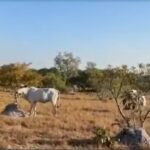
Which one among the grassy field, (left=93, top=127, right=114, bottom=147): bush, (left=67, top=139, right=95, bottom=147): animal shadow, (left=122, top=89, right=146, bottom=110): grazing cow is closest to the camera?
(left=93, top=127, right=114, bottom=147): bush

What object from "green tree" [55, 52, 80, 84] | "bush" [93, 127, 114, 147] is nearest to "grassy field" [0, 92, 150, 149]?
"bush" [93, 127, 114, 147]

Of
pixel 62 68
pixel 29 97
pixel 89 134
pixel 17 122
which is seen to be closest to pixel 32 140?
pixel 89 134

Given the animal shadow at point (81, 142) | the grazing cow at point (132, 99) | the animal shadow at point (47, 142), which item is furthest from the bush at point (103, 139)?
the grazing cow at point (132, 99)

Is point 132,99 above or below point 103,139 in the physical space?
above

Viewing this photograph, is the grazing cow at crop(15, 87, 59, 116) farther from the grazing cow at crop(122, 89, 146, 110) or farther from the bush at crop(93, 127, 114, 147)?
the bush at crop(93, 127, 114, 147)

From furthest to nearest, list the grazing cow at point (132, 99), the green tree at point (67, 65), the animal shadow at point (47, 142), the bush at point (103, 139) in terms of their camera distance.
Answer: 1. the green tree at point (67, 65)
2. the grazing cow at point (132, 99)
3. the animal shadow at point (47, 142)
4. the bush at point (103, 139)

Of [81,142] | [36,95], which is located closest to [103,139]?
[81,142]

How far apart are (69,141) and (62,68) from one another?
106m

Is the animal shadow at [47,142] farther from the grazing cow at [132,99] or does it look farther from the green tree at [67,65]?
the green tree at [67,65]

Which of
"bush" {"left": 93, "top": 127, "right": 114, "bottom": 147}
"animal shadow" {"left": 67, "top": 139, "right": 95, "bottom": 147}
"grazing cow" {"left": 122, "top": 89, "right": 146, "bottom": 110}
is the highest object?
"grazing cow" {"left": 122, "top": 89, "right": 146, "bottom": 110}

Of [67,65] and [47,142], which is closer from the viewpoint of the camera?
[47,142]

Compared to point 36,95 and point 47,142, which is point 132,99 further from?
point 36,95

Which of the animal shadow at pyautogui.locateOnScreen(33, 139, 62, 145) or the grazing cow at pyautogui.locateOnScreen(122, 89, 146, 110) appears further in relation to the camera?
the grazing cow at pyautogui.locateOnScreen(122, 89, 146, 110)

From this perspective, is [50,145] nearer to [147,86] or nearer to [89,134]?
[89,134]
